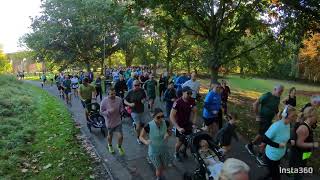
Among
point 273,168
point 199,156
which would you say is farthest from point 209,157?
point 273,168

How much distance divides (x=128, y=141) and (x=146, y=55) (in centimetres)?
2957

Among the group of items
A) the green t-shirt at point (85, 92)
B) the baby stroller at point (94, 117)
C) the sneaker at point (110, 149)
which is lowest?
the sneaker at point (110, 149)

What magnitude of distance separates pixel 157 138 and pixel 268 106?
3432 mm

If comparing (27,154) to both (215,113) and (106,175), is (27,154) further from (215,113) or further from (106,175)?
(215,113)

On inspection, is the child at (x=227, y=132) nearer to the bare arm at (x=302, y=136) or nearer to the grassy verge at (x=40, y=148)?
the bare arm at (x=302, y=136)

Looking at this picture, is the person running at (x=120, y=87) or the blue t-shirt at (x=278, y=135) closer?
the blue t-shirt at (x=278, y=135)

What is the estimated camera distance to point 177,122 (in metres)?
8.20

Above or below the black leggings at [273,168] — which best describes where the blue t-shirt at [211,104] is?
above

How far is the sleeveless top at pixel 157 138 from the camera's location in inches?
276

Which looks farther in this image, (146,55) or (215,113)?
(146,55)

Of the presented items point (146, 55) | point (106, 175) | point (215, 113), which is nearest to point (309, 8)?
point (215, 113)

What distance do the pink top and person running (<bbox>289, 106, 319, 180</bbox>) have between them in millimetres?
4603

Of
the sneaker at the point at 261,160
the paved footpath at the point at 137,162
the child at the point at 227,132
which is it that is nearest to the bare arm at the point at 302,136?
the child at the point at 227,132

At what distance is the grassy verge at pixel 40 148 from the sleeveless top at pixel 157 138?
2124 mm
